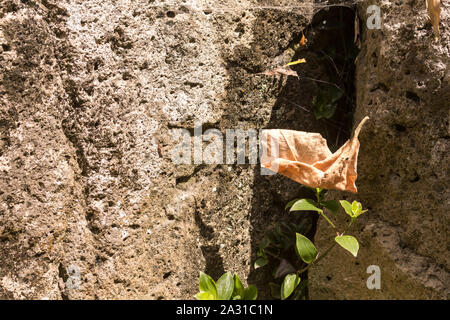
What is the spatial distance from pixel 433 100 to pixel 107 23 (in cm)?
93

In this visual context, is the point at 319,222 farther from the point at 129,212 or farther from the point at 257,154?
the point at 129,212

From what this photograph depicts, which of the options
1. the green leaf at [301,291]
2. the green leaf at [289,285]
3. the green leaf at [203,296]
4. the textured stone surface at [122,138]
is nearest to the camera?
the textured stone surface at [122,138]

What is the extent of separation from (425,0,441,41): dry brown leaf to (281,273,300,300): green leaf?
0.80m

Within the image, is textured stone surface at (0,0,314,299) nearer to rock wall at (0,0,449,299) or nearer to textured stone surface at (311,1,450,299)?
rock wall at (0,0,449,299)

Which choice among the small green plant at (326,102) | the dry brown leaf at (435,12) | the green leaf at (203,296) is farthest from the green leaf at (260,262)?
the dry brown leaf at (435,12)

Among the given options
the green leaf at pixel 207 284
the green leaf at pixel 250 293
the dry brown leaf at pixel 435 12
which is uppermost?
the dry brown leaf at pixel 435 12

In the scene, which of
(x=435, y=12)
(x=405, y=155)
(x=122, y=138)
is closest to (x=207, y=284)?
(x=122, y=138)

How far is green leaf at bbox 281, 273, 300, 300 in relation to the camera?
1439 millimetres

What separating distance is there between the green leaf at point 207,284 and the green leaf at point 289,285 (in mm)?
222

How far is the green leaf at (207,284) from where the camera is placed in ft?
4.44

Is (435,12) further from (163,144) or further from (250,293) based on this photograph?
(250,293)

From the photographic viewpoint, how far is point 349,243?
4.35 feet

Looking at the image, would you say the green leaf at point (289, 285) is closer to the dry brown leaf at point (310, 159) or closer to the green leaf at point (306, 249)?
the green leaf at point (306, 249)

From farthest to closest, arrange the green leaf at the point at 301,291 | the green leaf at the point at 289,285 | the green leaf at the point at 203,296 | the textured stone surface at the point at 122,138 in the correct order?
the green leaf at the point at 301,291, the green leaf at the point at 289,285, the green leaf at the point at 203,296, the textured stone surface at the point at 122,138
